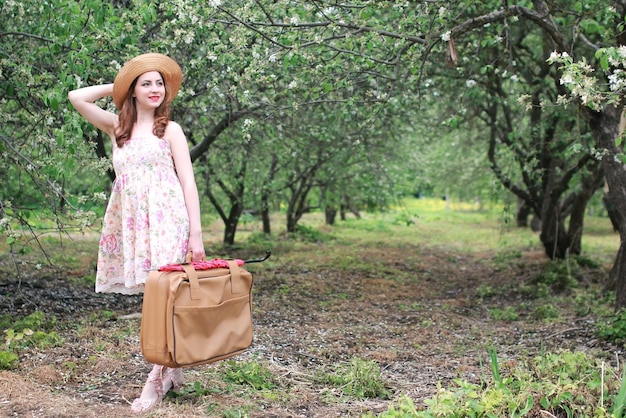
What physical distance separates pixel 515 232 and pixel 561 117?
400 inches

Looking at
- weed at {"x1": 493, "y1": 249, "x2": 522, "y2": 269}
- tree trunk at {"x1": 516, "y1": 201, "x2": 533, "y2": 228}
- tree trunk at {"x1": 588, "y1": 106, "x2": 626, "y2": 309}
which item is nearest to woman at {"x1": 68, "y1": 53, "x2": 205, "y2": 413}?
tree trunk at {"x1": 588, "y1": 106, "x2": 626, "y2": 309}

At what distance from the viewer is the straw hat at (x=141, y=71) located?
12.8 feet

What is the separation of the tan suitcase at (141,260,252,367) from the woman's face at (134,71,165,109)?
1.03m

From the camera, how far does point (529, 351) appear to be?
20.1 ft

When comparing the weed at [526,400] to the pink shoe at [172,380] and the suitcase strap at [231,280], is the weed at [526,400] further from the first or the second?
the pink shoe at [172,380]

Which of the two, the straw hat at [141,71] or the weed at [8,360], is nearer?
the straw hat at [141,71]

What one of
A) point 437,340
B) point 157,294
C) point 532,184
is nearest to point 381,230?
point 532,184

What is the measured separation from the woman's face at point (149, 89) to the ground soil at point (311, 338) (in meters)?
1.80

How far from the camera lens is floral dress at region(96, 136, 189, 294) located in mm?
3850

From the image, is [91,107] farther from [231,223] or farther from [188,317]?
[231,223]

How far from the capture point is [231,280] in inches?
149

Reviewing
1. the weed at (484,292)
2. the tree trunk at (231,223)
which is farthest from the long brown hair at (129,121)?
the tree trunk at (231,223)

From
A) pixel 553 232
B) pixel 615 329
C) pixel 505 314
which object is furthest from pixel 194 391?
pixel 553 232

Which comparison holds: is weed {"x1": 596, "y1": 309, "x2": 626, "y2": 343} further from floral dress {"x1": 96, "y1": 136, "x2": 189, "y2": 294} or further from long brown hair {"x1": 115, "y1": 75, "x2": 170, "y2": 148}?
long brown hair {"x1": 115, "y1": 75, "x2": 170, "y2": 148}
